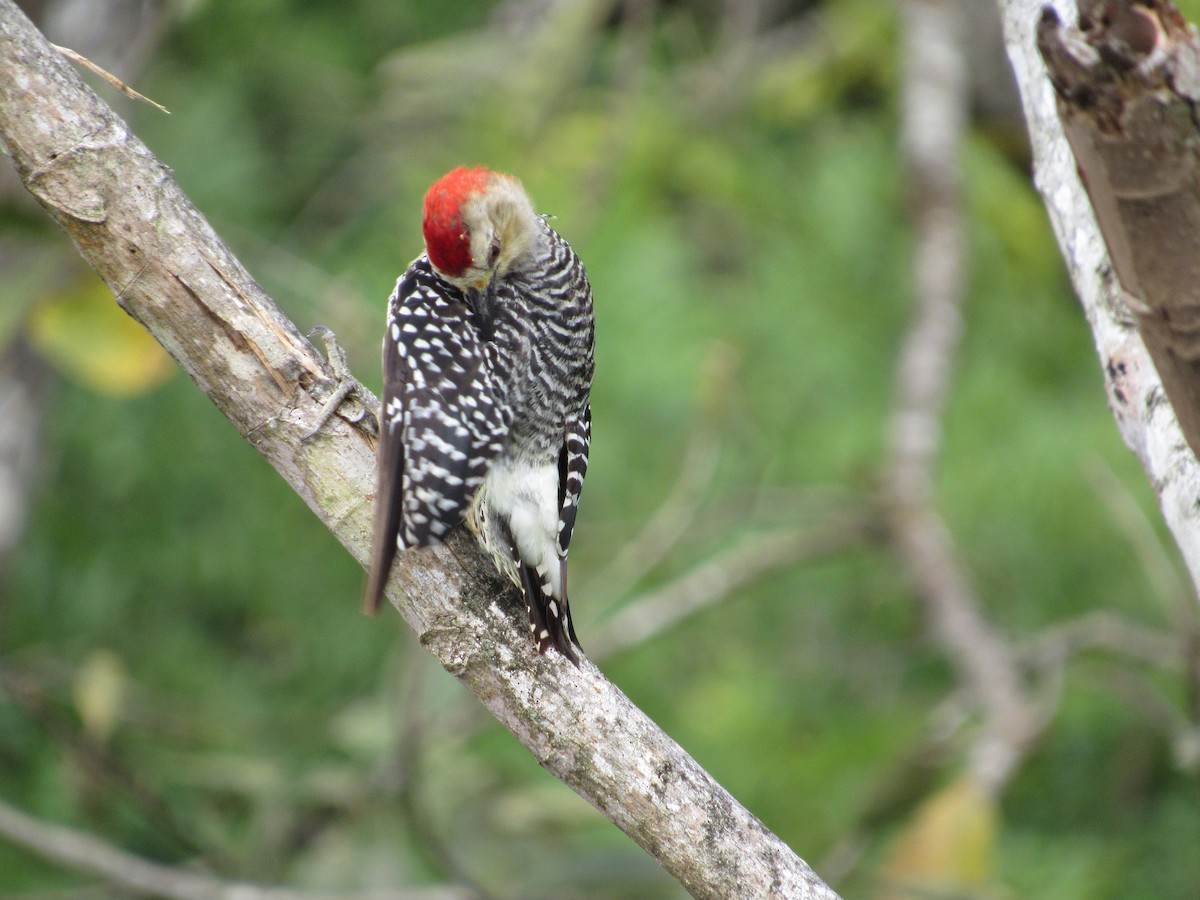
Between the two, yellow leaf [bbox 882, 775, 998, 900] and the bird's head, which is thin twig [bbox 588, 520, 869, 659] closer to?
yellow leaf [bbox 882, 775, 998, 900]

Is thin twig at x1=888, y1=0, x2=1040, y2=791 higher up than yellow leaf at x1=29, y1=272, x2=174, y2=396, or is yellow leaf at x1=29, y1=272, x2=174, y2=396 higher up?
thin twig at x1=888, y1=0, x2=1040, y2=791

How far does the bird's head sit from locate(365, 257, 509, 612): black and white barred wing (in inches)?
3.1

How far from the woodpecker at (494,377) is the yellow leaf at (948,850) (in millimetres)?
1305

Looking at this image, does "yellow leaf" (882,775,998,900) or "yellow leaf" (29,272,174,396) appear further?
"yellow leaf" (29,272,174,396)

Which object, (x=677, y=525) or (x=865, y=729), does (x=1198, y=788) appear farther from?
(x=677, y=525)

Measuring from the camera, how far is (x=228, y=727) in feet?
14.1

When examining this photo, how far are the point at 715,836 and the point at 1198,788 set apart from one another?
325 cm

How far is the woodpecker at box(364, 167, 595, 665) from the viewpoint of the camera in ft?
7.41

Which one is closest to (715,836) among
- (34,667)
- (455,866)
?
(455,866)

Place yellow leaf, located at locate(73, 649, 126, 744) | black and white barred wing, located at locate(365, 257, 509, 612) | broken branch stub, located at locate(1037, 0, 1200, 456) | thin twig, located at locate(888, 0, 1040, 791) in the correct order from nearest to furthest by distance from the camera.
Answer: broken branch stub, located at locate(1037, 0, 1200, 456), black and white barred wing, located at locate(365, 257, 509, 612), yellow leaf, located at locate(73, 649, 126, 744), thin twig, located at locate(888, 0, 1040, 791)

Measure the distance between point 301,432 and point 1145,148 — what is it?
128 cm

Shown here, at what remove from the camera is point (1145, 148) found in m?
1.32

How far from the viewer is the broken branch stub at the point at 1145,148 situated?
49.6 inches

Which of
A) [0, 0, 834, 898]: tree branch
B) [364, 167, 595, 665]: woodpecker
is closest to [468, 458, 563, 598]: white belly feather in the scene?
[364, 167, 595, 665]: woodpecker
